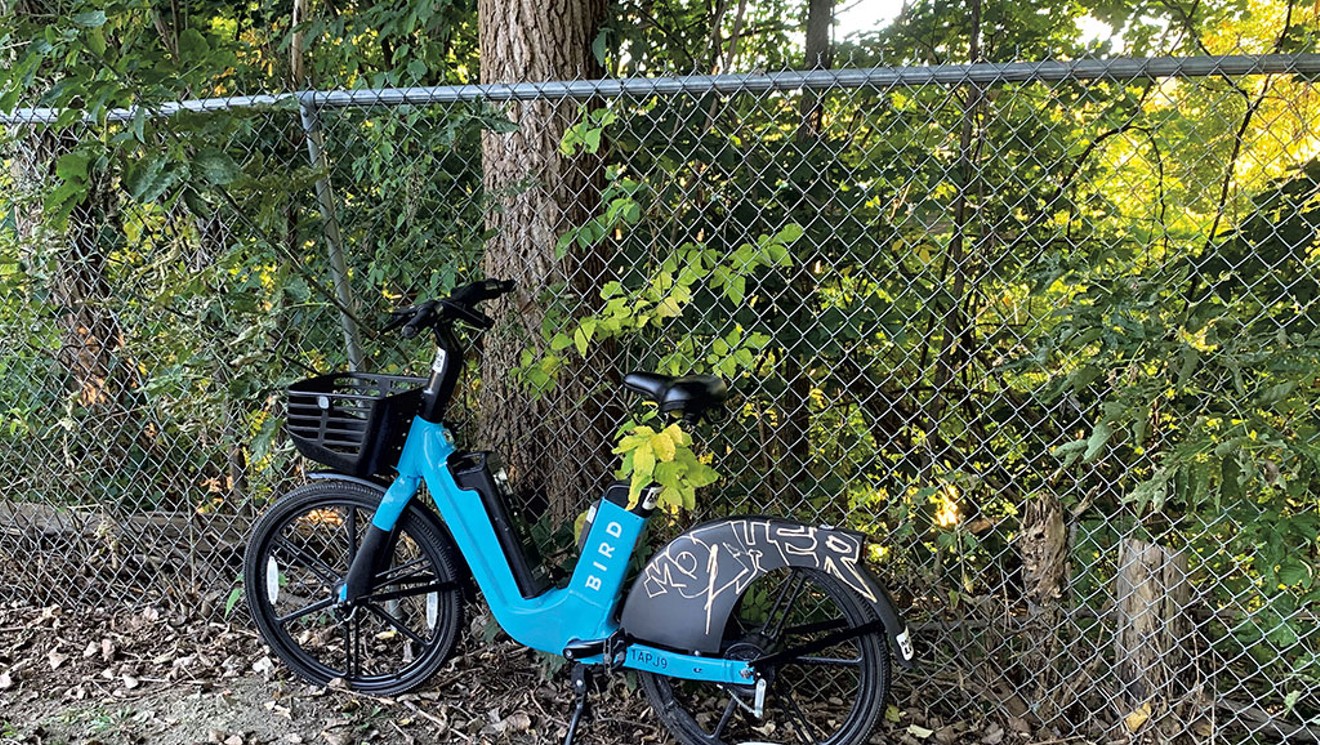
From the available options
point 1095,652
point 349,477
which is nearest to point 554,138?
point 349,477

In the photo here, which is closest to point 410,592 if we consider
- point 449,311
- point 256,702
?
point 256,702

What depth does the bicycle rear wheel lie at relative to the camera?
2.67m

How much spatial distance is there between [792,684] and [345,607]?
137 cm

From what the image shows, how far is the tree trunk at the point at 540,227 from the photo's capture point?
267 cm

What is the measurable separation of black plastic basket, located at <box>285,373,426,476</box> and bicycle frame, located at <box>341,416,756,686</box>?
0.19 ft

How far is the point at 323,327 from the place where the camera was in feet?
9.66

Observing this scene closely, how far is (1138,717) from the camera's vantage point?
7.97 feet

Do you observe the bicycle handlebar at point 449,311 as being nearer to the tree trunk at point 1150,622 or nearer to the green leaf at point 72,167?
the green leaf at point 72,167

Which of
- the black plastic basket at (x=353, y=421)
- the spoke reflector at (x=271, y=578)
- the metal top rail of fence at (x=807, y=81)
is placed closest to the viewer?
the metal top rail of fence at (x=807, y=81)

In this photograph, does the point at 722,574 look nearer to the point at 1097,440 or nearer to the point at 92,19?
the point at 1097,440

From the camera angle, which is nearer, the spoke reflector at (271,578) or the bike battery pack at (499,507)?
Result: the bike battery pack at (499,507)

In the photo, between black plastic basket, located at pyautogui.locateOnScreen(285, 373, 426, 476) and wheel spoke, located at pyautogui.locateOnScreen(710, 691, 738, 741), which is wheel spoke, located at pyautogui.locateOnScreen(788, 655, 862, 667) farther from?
black plastic basket, located at pyautogui.locateOnScreen(285, 373, 426, 476)

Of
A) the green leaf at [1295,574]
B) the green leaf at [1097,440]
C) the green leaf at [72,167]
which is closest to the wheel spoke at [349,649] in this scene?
the green leaf at [72,167]

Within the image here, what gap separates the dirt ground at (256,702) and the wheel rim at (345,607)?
113mm
